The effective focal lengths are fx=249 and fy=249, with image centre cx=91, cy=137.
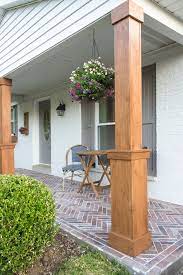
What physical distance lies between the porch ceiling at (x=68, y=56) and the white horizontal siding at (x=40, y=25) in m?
0.09

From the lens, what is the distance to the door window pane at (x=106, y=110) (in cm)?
486

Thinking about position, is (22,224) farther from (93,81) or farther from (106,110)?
(106,110)

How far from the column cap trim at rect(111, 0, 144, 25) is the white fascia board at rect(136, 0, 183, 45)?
12 centimetres

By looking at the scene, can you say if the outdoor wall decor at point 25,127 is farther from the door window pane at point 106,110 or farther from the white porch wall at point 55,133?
the door window pane at point 106,110

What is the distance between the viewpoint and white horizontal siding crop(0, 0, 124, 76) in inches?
103

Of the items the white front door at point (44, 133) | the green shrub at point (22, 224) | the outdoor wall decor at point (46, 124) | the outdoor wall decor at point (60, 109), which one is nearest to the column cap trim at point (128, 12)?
the green shrub at point (22, 224)

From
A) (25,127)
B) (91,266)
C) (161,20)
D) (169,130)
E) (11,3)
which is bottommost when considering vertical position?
(91,266)

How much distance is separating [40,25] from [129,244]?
297 cm

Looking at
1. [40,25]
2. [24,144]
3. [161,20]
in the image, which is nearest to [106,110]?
[40,25]

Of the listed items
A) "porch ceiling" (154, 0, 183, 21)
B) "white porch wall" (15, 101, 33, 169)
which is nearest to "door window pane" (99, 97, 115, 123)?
"porch ceiling" (154, 0, 183, 21)

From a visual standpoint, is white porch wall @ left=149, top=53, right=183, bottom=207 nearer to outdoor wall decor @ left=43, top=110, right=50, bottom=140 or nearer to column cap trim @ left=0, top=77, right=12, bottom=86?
column cap trim @ left=0, top=77, right=12, bottom=86

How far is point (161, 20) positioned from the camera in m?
2.47

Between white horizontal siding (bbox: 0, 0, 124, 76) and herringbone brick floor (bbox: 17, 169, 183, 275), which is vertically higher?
white horizontal siding (bbox: 0, 0, 124, 76)

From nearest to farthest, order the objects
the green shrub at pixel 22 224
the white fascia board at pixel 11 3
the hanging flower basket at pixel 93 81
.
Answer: the green shrub at pixel 22 224, the hanging flower basket at pixel 93 81, the white fascia board at pixel 11 3
